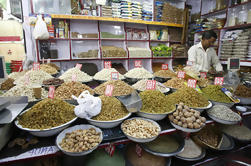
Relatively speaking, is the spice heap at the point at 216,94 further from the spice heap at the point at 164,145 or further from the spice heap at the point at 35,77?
the spice heap at the point at 35,77

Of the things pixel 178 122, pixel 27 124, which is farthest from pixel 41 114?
pixel 178 122

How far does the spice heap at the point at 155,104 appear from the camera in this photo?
4.06ft

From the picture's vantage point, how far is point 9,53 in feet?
17.5

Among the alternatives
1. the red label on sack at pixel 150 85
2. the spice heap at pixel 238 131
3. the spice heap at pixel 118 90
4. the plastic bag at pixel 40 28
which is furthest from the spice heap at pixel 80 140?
the plastic bag at pixel 40 28

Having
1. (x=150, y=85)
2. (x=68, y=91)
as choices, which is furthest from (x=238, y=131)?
(x=68, y=91)

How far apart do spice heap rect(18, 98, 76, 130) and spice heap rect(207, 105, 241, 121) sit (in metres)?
1.28

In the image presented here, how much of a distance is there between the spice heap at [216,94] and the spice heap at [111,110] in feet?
3.42

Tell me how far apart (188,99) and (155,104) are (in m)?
0.39

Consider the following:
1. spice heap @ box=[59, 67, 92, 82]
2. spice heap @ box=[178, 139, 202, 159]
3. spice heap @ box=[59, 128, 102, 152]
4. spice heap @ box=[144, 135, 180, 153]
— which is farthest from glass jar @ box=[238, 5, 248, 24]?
spice heap @ box=[59, 128, 102, 152]

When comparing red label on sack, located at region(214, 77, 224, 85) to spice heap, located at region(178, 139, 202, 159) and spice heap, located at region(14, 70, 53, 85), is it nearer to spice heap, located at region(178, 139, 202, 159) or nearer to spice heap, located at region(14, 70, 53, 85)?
spice heap, located at region(178, 139, 202, 159)

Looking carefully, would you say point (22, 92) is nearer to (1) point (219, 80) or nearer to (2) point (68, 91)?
(2) point (68, 91)

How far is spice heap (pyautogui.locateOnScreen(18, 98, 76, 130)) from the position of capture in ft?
3.19

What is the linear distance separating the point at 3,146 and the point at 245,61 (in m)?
4.53

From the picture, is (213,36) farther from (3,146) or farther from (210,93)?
(3,146)
